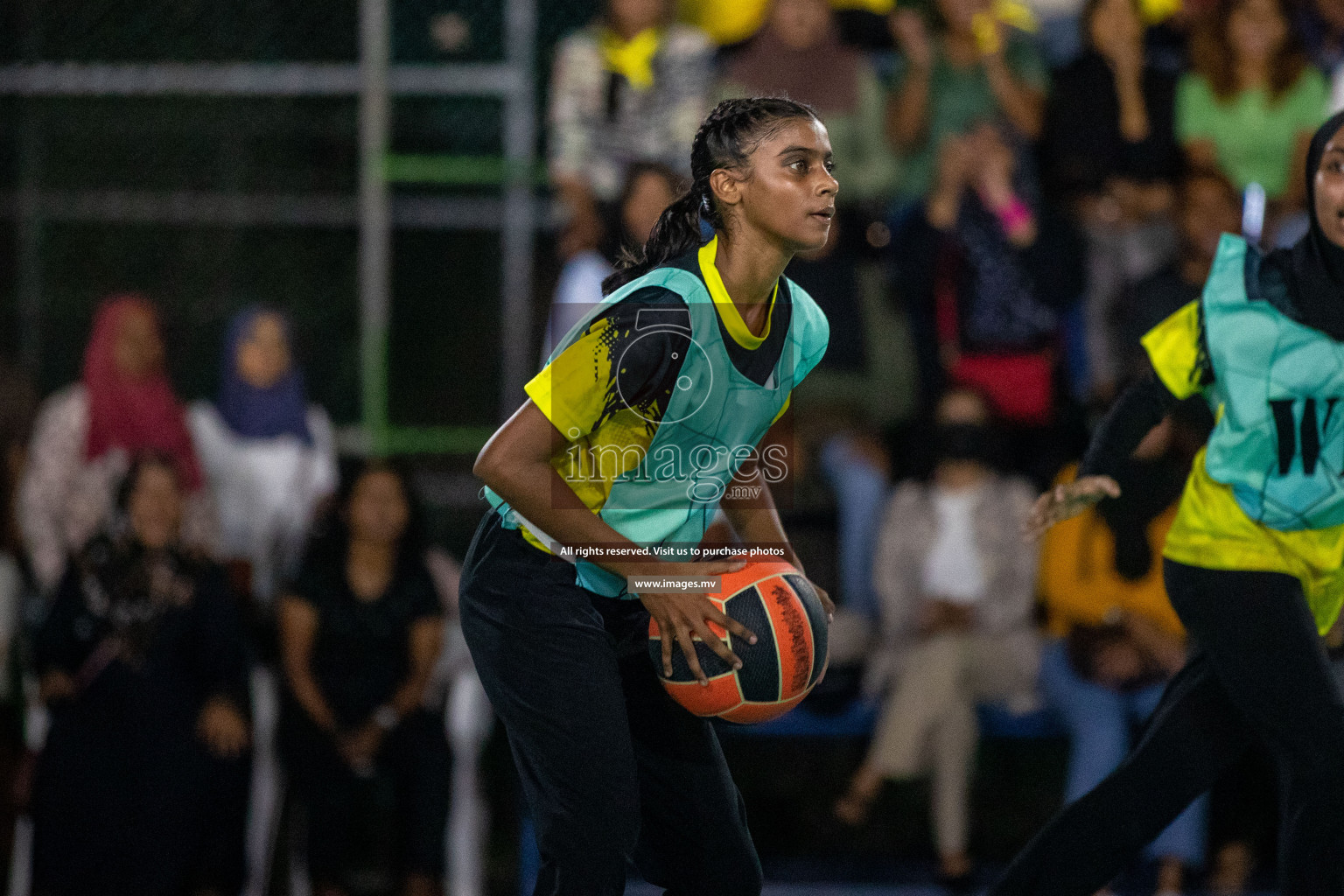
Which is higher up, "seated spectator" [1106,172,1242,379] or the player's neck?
"seated spectator" [1106,172,1242,379]

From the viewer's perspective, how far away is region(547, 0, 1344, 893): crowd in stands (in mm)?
5695

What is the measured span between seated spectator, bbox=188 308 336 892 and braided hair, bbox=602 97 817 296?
10.0 feet

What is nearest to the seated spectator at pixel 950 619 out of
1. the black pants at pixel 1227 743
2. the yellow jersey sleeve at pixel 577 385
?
the black pants at pixel 1227 743

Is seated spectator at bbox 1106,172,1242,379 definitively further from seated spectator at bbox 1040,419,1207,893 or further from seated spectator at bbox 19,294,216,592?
seated spectator at bbox 19,294,216,592

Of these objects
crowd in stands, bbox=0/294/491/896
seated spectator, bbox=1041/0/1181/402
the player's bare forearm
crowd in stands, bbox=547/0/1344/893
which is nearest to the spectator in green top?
crowd in stands, bbox=547/0/1344/893

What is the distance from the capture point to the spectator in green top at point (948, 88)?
655cm

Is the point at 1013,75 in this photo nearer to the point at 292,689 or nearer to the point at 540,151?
the point at 540,151

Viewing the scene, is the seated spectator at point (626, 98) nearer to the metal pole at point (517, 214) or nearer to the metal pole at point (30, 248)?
the metal pole at point (517, 214)

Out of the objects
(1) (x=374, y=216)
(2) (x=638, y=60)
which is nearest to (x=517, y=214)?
(1) (x=374, y=216)

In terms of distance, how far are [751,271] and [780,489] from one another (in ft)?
6.00

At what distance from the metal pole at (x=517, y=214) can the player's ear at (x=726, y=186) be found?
3.54 metres

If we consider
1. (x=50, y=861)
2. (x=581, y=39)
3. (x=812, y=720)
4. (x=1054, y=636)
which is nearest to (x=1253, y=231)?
(x=1054, y=636)

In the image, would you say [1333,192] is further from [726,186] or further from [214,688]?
[214,688]

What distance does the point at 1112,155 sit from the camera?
6547mm
